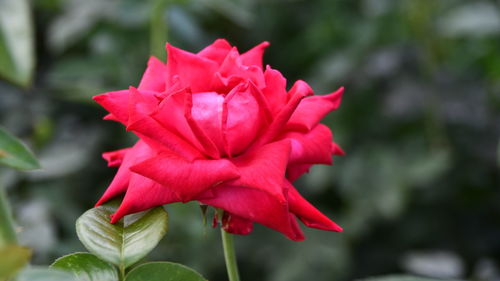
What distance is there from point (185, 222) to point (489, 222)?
0.63m

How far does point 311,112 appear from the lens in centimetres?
51

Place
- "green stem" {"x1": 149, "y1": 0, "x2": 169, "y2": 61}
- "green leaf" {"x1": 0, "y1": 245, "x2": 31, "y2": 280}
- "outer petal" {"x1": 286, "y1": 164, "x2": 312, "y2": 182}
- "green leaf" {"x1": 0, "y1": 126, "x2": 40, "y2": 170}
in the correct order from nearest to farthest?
"green leaf" {"x1": 0, "y1": 245, "x2": 31, "y2": 280}, "green leaf" {"x1": 0, "y1": 126, "x2": 40, "y2": 170}, "outer petal" {"x1": 286, "y1": 164, "x2": 312, "y2": 182}, "green stem" {"x1": 149, "y1": 0, "x2": 169, "y2": 61}

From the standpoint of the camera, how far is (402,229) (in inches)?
53.6

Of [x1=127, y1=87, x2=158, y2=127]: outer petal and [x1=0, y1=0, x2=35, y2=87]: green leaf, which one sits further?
[x1=0, y1=0, x2=35, y2=87]: green leaf

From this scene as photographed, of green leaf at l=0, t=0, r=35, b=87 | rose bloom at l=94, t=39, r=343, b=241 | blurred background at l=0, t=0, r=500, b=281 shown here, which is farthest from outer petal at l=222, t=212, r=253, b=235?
blurred background at l=0, t=0, r=500, b=281

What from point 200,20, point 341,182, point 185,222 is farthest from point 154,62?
point 200,20

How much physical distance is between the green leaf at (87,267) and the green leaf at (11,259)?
13cm

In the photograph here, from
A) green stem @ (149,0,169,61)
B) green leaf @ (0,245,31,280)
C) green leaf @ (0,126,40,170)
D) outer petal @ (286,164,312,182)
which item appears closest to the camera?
green leaf @ (0,245,31,280)

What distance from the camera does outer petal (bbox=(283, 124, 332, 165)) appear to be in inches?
19.5

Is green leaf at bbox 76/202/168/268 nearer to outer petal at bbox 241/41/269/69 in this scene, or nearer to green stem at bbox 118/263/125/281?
green stem at bbox 118/263/125/281

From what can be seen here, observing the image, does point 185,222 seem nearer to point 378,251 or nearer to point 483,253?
point 378,251

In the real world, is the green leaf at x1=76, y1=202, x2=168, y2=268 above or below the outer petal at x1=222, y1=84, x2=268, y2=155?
below

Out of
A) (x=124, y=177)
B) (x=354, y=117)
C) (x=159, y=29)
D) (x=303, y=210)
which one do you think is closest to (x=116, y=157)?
(x=124, y=177)

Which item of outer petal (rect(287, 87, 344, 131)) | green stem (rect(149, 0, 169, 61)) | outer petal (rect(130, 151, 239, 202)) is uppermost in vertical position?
outer petal (rect(287, 87, 344, 131))
